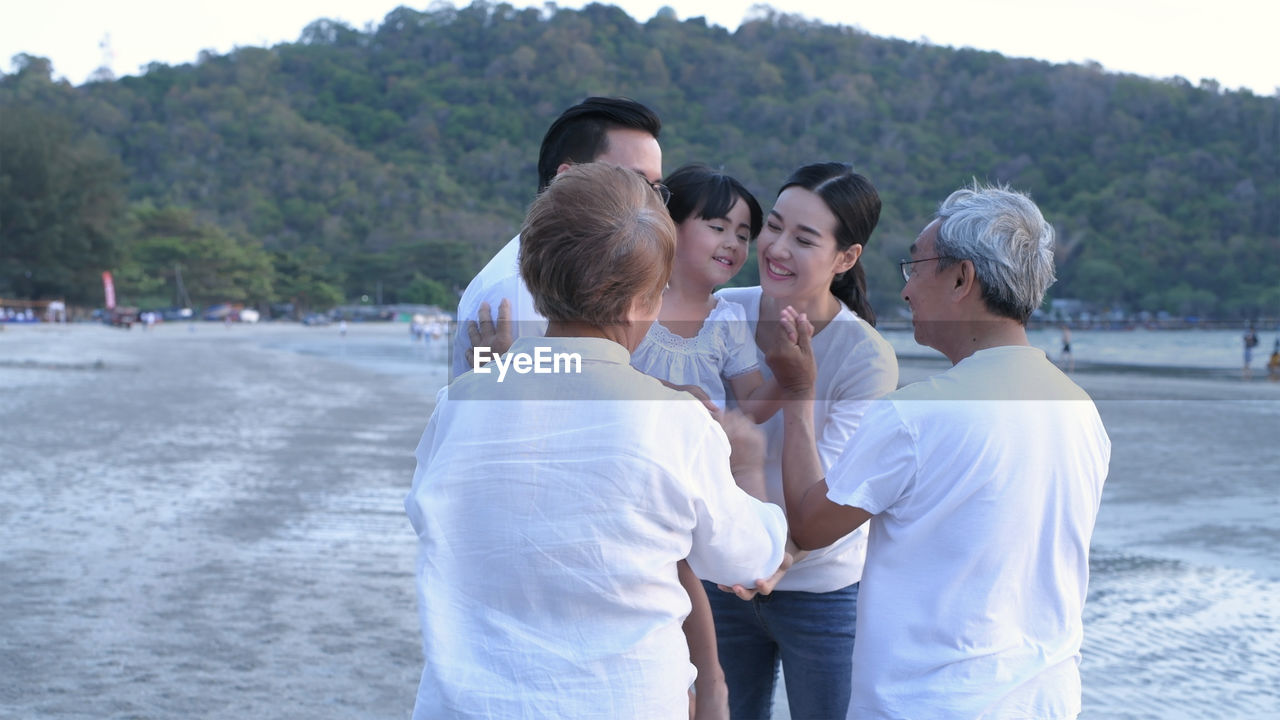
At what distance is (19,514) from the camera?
7.88m

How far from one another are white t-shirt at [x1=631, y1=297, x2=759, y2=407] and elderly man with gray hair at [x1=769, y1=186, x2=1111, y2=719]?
0.56m

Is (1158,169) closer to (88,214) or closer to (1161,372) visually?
(1161,372)

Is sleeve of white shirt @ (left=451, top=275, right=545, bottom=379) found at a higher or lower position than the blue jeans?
higher

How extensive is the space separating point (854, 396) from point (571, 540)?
0.96 metres

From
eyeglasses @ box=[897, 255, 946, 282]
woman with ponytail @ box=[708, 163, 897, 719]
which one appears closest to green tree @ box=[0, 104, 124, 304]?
woman with ponytail @ box=[708, 163, 897, 719]

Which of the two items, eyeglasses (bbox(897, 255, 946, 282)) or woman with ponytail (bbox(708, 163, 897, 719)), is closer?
eyeglasses (bbox(897, 255, 946, 282))

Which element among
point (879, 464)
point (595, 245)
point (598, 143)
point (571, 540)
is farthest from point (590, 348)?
point (598, 143)

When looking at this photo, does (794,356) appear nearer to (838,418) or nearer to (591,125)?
(838,418)

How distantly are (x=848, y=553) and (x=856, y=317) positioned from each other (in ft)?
1.76

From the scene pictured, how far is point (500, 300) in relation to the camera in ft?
7.19

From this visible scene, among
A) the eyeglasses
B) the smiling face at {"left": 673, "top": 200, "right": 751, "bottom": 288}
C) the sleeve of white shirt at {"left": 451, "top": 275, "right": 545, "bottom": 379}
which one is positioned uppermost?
the smiling face at {"left": 673, "top": 200, "right": 751, "bottom": 288}

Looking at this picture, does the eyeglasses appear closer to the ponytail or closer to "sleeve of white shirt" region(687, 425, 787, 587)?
the ponytail

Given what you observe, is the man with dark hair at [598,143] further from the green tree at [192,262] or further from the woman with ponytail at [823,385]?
the green tree at [192,262]

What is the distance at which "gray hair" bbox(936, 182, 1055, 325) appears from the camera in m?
1.85
